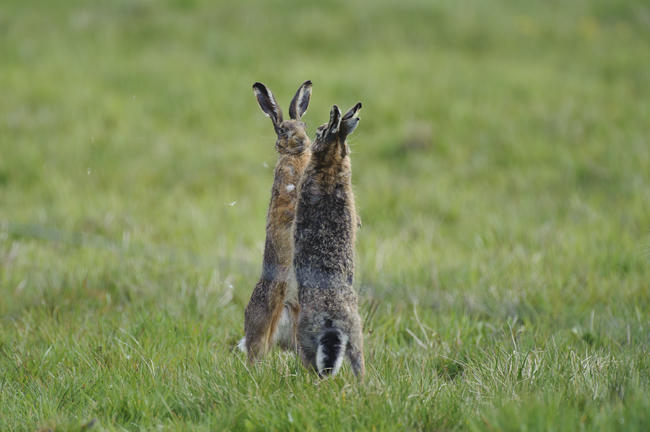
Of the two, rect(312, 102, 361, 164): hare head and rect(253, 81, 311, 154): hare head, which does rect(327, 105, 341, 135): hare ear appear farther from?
rect(253, 81, 311, 154): hare head

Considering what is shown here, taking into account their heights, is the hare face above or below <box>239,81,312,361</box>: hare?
above

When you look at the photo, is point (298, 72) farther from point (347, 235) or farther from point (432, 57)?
point (347, 235)

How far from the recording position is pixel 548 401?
8.82 feet

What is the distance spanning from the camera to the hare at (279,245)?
123 inches

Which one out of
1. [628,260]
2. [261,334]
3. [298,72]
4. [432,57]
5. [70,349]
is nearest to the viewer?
[261,334]

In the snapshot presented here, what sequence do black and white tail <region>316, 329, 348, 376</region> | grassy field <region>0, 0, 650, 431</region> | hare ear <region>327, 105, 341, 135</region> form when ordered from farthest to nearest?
grassy field <region>0, 0, 650, 431</region> → black and white tail <region>316, 329, 348, 376</region> → hare ear <region>327, 105, 341, 135</region>

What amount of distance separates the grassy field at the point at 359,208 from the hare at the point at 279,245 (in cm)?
20

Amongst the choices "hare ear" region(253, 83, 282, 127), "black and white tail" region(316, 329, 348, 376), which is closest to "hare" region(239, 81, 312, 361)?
"hare ear" region(253, 83, 282, 127)

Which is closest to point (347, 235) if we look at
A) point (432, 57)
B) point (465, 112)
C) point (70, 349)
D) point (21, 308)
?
point (70, 349)

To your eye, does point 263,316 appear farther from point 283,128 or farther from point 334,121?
point 334,121

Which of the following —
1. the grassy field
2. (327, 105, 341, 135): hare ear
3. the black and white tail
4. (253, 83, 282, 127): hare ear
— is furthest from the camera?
(253, 83, 282, 127): hare ear

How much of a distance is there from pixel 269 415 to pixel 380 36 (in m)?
9.58

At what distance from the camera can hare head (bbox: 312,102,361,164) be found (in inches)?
107

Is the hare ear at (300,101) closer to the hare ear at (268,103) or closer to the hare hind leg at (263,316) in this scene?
the hare ear at (268,103)
